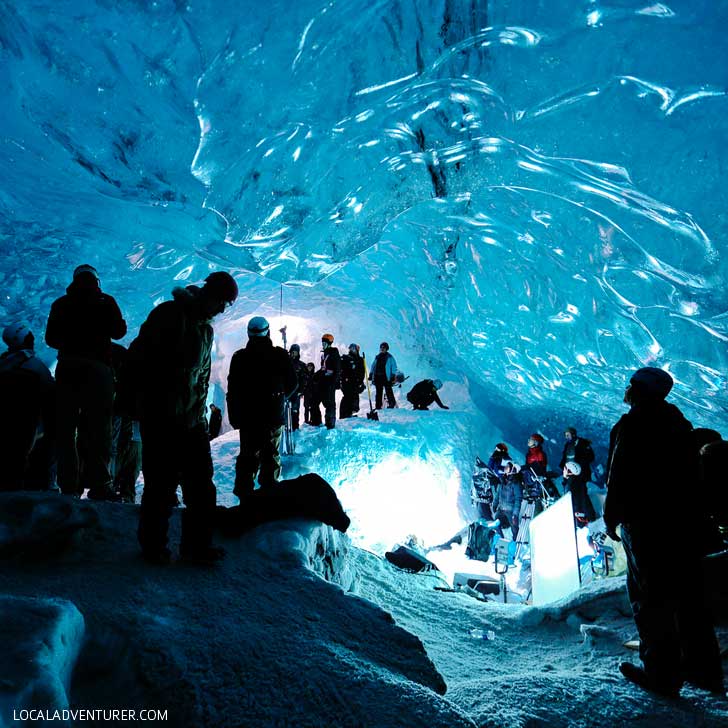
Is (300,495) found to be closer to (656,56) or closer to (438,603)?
(438,603)

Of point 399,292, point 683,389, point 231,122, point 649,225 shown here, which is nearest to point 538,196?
point 649,225

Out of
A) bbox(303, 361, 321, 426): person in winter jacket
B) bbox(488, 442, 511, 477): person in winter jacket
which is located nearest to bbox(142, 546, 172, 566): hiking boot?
bbox(303, 361, 321, 426): person in winter jacket

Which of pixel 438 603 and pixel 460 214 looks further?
pixel 460 214

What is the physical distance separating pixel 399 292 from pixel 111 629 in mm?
16448

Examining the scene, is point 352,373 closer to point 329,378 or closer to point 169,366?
point 329,378

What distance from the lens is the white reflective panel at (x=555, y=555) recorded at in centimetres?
532

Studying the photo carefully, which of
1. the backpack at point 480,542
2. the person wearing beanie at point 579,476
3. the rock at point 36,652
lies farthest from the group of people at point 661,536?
the person wearing beanie at point 579,476

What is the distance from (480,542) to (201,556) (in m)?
8.09

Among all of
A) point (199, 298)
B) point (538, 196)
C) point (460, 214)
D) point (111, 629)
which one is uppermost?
point (460, 214)

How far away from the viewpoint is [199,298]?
2719mm

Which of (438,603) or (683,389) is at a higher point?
(683,389)

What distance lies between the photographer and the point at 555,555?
570cm

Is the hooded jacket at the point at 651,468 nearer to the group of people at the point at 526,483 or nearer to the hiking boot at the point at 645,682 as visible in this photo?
the hiking boot at the point at 645,682

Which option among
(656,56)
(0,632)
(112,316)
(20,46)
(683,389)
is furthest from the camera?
(683,389)
